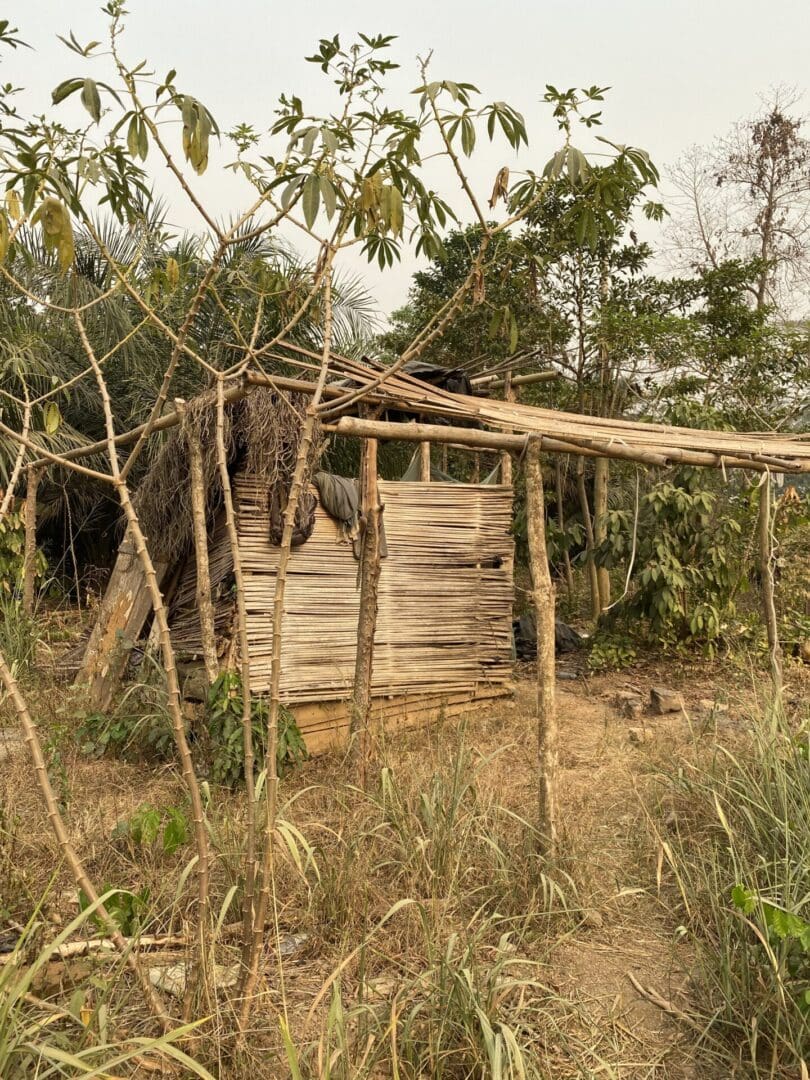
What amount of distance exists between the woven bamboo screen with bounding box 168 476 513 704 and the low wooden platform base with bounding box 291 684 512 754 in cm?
8

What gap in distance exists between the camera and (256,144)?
2502mm

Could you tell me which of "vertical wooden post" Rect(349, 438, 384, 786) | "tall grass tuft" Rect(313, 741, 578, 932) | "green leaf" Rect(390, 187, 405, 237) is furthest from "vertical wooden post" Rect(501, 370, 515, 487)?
"green leaf" Rect(390, 187, 405, 237)

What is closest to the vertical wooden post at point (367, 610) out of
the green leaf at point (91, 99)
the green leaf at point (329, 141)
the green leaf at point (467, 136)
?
A: the green leaf at point (467, 136)

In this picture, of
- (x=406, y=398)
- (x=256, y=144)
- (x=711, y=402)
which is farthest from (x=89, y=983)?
(x=711, y=402)

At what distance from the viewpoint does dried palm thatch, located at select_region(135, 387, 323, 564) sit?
5.58m

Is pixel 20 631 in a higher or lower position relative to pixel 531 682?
higher

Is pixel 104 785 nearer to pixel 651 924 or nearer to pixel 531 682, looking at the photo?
pixel 651 924

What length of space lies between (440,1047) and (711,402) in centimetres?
974

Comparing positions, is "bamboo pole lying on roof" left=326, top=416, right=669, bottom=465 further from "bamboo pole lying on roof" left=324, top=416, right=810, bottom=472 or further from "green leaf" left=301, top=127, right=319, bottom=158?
"green leaf" left=301, top=127, right=319, bottom=158

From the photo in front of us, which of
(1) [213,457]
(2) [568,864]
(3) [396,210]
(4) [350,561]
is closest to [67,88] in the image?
(3) [396,210]

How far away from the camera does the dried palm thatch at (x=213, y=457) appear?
558 centimetres

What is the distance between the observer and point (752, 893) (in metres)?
2.65

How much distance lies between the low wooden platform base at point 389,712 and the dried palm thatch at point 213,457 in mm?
1452

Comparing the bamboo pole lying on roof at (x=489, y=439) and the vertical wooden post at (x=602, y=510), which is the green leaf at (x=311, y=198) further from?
the vertical wooden post at (x=602, y=510)
